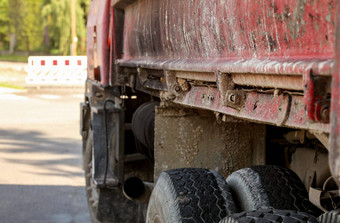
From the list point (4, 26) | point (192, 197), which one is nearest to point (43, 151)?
point (192, 197)

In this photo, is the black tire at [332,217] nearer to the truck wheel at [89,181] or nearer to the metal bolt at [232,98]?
the metal bolt at [232,98]

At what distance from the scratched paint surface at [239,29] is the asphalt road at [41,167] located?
389cm

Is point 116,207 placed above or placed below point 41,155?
above

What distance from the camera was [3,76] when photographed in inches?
1460

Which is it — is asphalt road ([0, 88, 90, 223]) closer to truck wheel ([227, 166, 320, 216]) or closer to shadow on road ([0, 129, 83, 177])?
shadow on road ([0, 129, 83, 177])

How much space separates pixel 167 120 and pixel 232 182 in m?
0.91

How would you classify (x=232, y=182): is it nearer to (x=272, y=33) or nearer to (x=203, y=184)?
(x=203, y=184)

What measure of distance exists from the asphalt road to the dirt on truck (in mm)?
1991

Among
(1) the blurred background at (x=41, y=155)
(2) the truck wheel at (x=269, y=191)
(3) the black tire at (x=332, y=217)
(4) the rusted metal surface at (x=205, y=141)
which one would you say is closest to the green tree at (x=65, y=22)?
(1) the blurred background at (x=41, y=155)

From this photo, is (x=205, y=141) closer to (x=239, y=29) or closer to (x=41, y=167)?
(x=239, y=29)

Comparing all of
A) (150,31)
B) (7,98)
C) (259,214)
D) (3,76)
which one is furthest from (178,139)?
(3,76)

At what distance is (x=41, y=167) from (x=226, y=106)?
8.12 metres

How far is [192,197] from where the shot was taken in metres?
3.17

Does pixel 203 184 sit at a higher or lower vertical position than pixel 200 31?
lower
